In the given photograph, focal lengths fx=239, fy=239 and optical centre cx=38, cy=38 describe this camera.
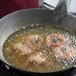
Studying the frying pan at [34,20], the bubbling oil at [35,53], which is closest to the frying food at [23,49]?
the bubbling oil at [35,53]

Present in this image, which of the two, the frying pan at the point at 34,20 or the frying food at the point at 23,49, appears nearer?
the frying food at the point at 23,49

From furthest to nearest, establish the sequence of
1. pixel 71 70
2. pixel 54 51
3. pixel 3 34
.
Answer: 1. pixel 3 34
2. pixel 54 51
3. pixel 71 70

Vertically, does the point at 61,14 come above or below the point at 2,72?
above

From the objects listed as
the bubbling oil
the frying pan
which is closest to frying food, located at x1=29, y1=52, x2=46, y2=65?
the bubbling oil

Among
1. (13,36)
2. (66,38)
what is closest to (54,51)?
(66,38)

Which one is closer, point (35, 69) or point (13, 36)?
point (35, 69)

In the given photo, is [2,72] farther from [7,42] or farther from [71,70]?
[71,70]

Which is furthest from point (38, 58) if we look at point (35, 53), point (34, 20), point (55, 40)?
point (34, 20)

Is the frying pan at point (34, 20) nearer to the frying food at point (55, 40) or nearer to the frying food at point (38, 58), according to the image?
the frying food at point (55, 40)
